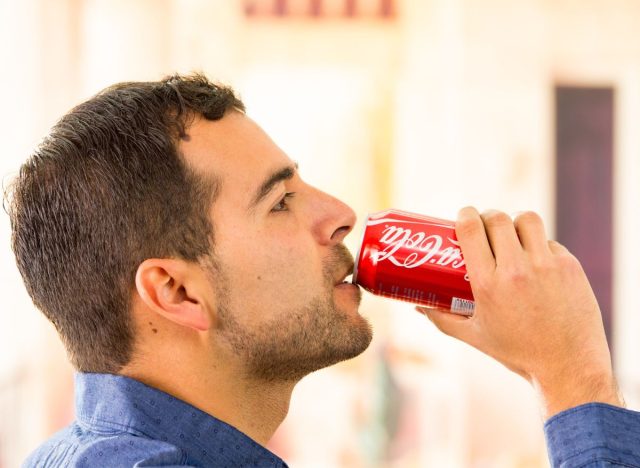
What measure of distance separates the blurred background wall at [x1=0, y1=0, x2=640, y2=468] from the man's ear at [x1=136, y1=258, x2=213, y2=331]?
232 centimetres

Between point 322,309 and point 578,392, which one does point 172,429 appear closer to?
point 322,309

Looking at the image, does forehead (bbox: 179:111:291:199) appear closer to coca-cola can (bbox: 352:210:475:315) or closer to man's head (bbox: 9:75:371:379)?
man's head (bbox: 9:75:371:379)

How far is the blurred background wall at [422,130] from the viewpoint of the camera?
3281 millimetres

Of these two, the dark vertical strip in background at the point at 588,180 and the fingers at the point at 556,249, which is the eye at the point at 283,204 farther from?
the dark vertical strip in background at the point at 588,180

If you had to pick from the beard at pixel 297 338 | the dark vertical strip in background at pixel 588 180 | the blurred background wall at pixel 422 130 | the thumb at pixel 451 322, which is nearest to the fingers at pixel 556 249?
the thumb at pixel 451 322

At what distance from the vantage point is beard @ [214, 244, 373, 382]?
89cm

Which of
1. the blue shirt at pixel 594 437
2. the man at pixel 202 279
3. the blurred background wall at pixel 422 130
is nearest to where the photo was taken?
the blue shirt at pixel 594 437

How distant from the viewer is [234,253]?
893mm

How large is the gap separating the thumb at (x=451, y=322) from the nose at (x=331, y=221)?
14 cm

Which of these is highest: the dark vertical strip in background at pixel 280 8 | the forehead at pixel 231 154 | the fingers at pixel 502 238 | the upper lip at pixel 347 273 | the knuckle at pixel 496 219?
the dark vertical strip in background at pixel 280 8

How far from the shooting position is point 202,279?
0.89m

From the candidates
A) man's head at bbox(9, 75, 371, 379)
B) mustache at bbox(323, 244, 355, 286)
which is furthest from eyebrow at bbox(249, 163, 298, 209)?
mustache at bbox(323, 244, 355, 286)

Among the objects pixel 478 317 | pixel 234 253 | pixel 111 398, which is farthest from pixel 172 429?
pixel 478 317

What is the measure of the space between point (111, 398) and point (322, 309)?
0.25 meters
